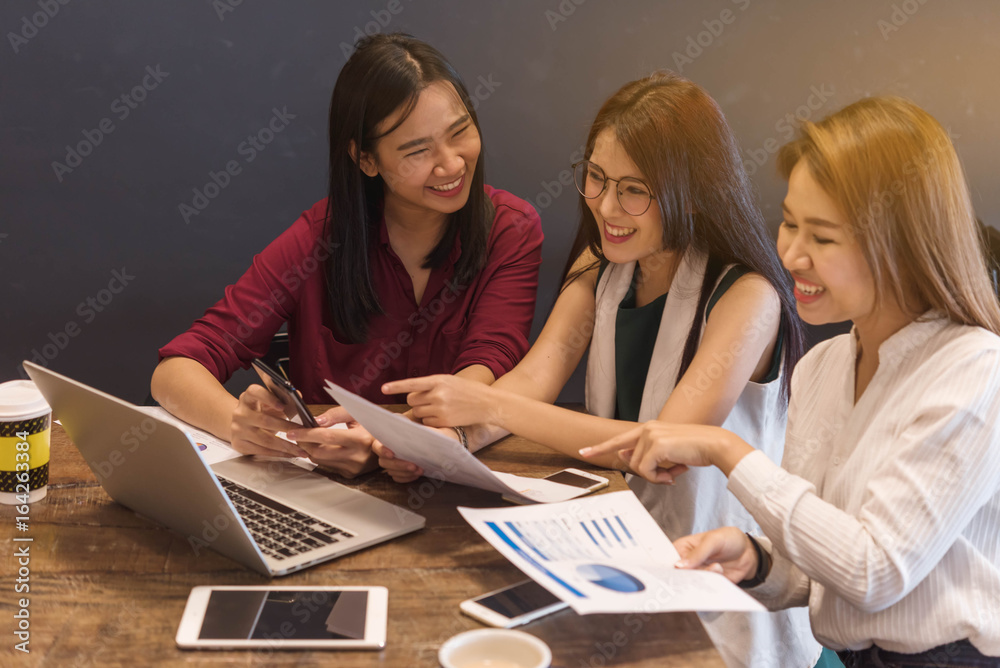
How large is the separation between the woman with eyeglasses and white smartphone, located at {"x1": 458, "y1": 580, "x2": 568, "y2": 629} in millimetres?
460

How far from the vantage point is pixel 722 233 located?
1.56m

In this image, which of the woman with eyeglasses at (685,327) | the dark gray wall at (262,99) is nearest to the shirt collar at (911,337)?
the woman with eyeglasses at (685,327)

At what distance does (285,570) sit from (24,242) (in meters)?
2.11

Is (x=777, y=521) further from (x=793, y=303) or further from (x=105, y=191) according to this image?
(x=105, y=191)

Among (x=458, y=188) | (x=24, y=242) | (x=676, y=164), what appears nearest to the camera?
(x=676, y=164)

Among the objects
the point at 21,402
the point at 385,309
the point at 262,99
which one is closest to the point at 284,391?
the point at 21,402

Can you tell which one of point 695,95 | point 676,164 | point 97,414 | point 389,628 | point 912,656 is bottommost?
point 912,656

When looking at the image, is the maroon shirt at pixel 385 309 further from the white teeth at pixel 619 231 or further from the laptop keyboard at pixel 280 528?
the laptop keyboard at pixel 280 528

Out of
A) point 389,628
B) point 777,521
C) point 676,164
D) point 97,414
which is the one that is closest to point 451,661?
point 389,628

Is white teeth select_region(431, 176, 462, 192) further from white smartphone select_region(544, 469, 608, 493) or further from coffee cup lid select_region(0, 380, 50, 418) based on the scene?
coffee cup lid select_region(0, 380, 50, 418)

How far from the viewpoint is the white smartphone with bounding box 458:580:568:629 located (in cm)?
90

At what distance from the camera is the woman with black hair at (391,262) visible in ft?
6.07

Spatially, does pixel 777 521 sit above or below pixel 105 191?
below

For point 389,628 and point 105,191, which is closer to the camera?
point 389,628
